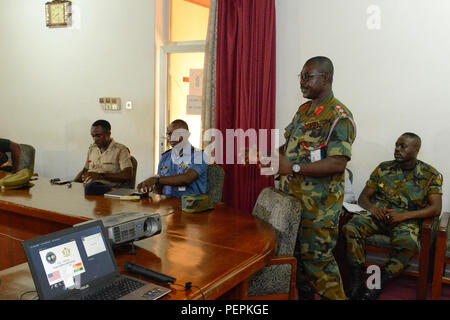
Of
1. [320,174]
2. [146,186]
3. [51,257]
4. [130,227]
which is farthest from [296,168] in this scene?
[51,257]

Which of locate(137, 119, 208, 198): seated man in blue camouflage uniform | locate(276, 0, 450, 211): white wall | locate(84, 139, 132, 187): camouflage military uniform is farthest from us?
locate(84, 139, 132, 187): camouflage military uniform

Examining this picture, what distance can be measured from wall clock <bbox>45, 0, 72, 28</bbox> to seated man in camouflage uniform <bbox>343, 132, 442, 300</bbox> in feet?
13.6

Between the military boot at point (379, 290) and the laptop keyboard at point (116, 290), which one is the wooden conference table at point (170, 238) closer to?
the laptop keyboard at point (116, 290)

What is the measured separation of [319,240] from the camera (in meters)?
2.40

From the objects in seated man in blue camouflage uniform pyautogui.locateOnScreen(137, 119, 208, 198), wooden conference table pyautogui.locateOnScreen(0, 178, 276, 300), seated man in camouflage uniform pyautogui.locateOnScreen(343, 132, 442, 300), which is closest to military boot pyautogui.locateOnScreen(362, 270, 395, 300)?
seated man in camouflage uniform pyautogui.locateOnScreen(343, 132, 442, 300)

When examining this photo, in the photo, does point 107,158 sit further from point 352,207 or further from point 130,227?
point 130,227

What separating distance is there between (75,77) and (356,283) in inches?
164

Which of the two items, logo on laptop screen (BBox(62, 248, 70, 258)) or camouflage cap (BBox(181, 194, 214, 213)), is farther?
camouflage cap (BBox(181, 194, 214, 213))

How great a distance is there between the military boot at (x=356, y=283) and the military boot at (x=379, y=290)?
0.14 feet

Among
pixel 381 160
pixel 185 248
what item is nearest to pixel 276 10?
pixel 381 160

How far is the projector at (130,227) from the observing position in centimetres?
174

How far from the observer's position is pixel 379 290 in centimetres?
289

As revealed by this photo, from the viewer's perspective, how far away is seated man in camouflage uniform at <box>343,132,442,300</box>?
295cm

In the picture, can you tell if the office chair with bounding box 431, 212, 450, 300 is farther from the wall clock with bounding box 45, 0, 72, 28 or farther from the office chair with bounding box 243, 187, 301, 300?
the wall clock with bounding box 45, 0, 72, 28
